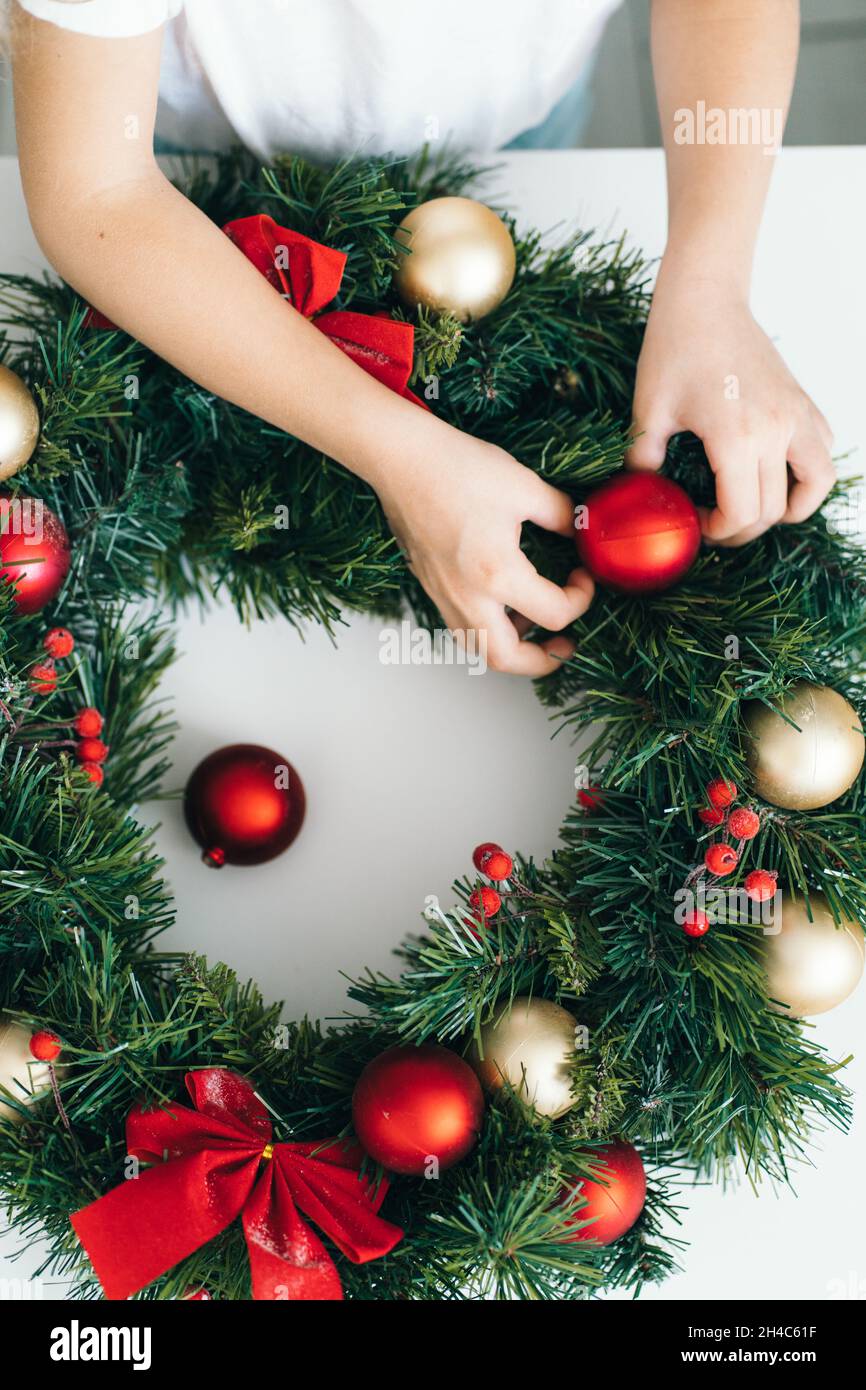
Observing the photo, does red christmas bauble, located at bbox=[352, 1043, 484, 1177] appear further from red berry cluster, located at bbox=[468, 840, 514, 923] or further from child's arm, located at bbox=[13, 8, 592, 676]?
child's arm, located at bbox=[13, 8, 592, 676]

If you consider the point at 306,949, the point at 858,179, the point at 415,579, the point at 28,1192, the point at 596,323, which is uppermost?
the point at 858,179

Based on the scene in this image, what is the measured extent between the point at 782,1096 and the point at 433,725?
1.14 ft

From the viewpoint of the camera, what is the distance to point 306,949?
0.78 m

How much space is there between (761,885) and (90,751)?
17.8 inches

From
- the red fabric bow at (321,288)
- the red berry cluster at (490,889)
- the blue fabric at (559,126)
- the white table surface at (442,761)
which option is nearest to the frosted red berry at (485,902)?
the red berry cluster at (490,889)

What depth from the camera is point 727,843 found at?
0.68m

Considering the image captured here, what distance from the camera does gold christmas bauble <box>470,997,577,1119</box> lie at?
66 centimetres

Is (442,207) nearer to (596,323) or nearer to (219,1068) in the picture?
(596,323)

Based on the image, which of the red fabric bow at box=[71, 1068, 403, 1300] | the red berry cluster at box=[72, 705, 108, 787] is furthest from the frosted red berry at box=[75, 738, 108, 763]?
the red fabric bow at box=[71, 1068, 403, 1300]

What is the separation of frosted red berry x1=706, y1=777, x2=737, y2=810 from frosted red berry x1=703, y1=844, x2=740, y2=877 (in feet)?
0.09

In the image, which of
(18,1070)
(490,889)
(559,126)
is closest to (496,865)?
(490,889)

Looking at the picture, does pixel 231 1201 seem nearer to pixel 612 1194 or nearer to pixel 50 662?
pixel 612 1194

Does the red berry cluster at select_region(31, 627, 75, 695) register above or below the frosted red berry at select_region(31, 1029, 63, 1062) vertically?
above

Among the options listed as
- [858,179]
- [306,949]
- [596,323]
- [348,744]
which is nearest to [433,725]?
[348,744]
